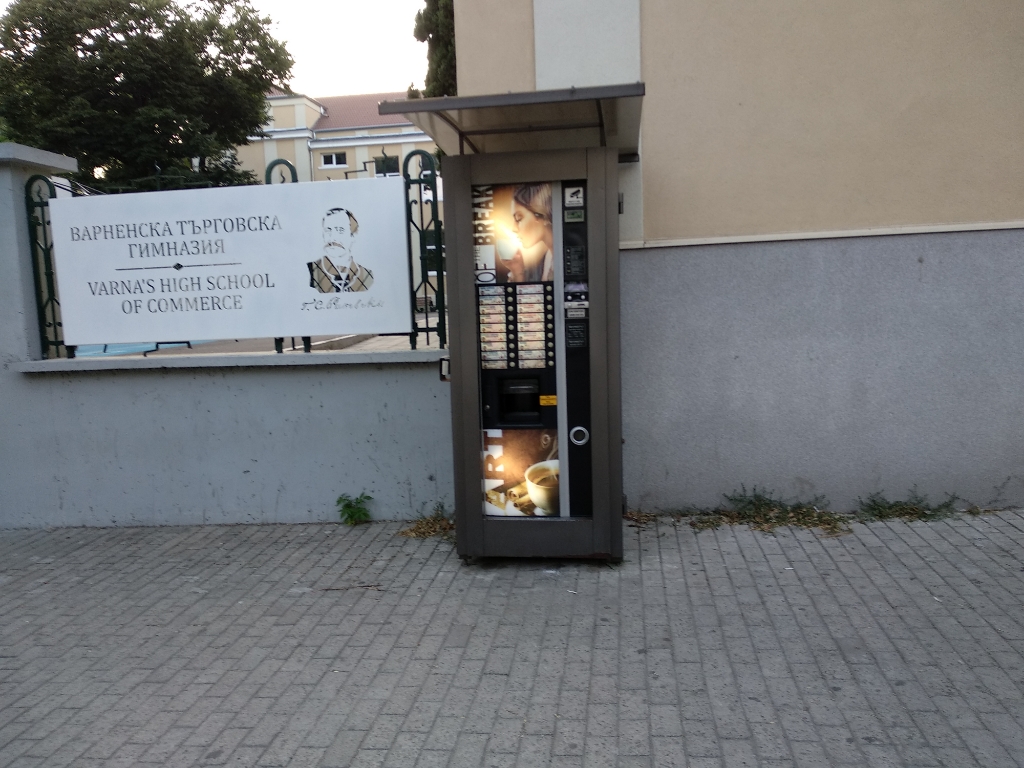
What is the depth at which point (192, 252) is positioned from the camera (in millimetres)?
6117

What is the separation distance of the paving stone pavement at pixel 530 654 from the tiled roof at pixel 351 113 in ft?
159

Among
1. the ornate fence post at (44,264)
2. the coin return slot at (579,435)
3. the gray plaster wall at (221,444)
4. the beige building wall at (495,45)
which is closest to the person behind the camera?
the coin return slot at (579,435)

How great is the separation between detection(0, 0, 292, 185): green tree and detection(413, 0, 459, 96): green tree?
11.5m

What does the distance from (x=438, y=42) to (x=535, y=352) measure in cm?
1269

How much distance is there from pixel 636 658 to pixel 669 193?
3.19m

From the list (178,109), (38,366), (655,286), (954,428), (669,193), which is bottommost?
(954,428)

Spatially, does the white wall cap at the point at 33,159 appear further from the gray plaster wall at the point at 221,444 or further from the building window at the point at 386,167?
the building window at the point at 386,167

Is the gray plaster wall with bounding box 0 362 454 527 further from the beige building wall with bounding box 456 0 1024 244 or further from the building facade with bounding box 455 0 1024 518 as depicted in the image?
the beige building wall with bounding box 456 0 1024 244

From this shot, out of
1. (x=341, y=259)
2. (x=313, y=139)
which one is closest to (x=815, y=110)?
(x=341, y=259)

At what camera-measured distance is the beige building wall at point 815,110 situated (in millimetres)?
5422

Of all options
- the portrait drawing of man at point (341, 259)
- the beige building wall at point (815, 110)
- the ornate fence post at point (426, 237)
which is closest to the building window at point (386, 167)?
the ornate fence post at point (426, 237)

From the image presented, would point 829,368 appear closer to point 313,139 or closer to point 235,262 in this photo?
point 235,262

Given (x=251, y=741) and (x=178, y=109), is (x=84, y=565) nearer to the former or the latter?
(x=251, y=741)

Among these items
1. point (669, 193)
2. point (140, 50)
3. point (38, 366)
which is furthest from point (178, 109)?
point (669, 193)
